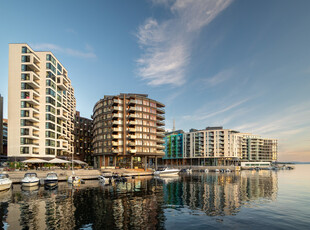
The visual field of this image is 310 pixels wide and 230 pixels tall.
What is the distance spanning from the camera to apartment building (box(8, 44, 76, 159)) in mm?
91562

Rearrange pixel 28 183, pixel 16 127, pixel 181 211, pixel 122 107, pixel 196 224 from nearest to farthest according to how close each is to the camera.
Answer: pixel 196 224 → pixel 181 211 → pixel 28 183 → pixel 16 127 → pixel 122 107

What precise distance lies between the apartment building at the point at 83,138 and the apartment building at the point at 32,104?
4943 cm

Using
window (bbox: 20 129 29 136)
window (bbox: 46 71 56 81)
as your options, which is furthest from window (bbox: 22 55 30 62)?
window (bbox: 20 129 29 136)

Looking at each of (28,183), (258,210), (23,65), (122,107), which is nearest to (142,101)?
(122,107)

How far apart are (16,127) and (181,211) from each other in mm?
84225

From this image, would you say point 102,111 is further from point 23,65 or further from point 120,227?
point 120,227

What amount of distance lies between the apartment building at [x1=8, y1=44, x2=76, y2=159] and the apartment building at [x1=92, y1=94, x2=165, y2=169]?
22298mm

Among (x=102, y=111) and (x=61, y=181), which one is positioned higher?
(x=102, y=111)

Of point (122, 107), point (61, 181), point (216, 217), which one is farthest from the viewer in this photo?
point (122, 107)

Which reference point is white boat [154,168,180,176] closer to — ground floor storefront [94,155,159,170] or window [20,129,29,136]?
ground floor storefront [94,155,159,170]

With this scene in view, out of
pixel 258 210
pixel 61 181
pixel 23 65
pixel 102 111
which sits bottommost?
pixel 61 181

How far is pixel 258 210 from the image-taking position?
36.3m

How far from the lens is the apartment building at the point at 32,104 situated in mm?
91562

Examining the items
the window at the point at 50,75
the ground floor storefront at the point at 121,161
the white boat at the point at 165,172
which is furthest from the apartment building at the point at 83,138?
the white boat at the point at 165,172
